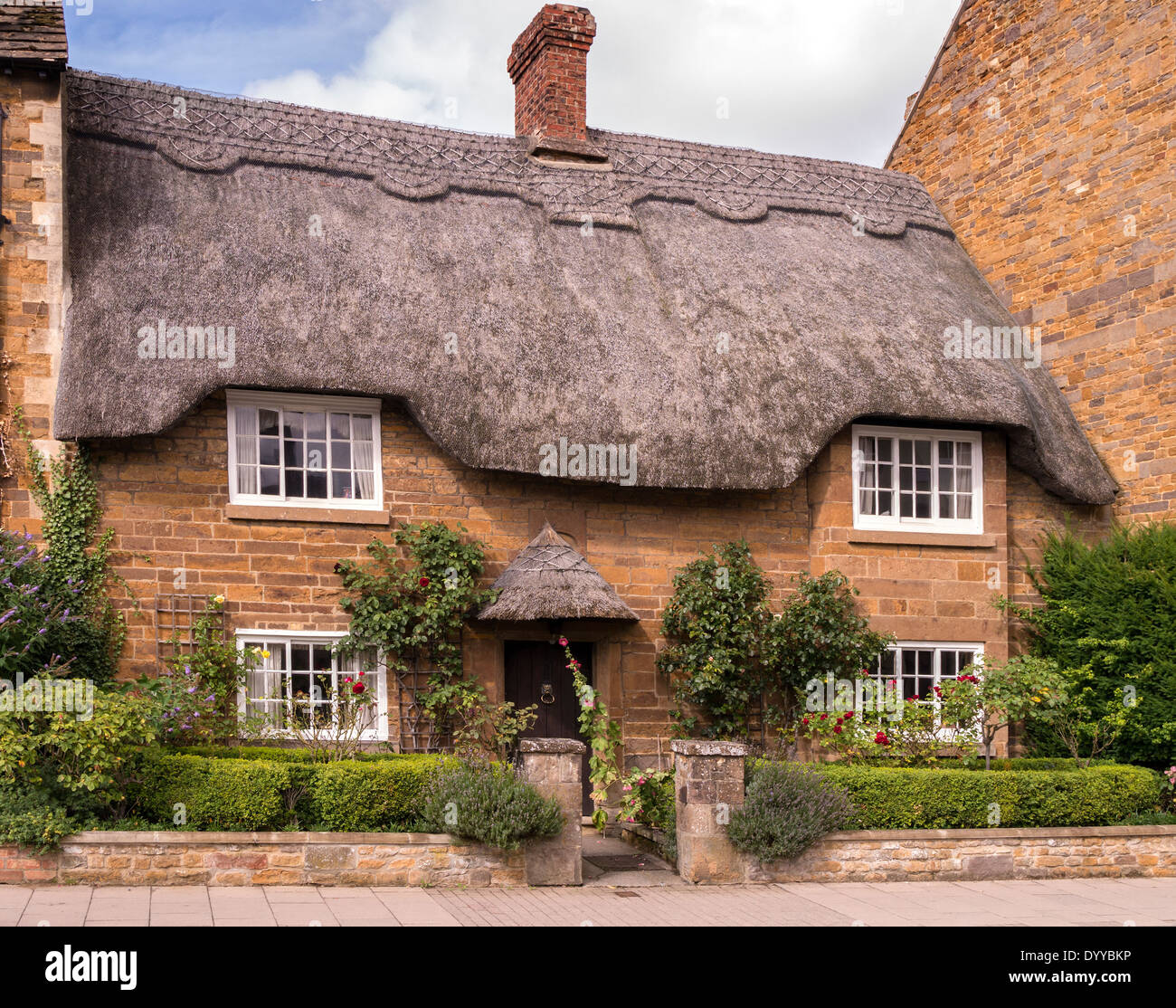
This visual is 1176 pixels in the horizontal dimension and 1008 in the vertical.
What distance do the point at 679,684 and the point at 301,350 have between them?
17.1 feet

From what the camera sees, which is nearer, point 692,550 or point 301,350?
point 301,350

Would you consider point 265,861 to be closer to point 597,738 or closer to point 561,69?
point 597,738

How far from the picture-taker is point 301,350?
12617mm

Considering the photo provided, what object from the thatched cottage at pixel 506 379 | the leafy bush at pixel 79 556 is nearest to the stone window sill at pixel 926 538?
the thatched cottage at pixel 506 379

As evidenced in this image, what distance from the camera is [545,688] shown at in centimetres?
1373

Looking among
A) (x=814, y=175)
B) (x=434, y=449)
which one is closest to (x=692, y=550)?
(x=434, y=449)

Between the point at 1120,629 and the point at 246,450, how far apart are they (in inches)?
374

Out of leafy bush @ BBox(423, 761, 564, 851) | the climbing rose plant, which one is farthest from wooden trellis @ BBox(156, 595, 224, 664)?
the climbing rose plant

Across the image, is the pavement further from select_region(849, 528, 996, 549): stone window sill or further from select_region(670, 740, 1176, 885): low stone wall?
select_region(849, 528, 996, 549): stone window sill

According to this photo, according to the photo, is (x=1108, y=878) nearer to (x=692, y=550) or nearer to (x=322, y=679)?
(x=692, y=550)

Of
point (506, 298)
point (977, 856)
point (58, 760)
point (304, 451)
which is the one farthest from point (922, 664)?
point (58, 760)

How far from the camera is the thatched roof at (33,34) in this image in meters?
12.2

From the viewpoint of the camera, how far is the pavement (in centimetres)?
860

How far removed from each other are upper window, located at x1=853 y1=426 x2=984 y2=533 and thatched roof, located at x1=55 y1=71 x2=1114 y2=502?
1.36ft
